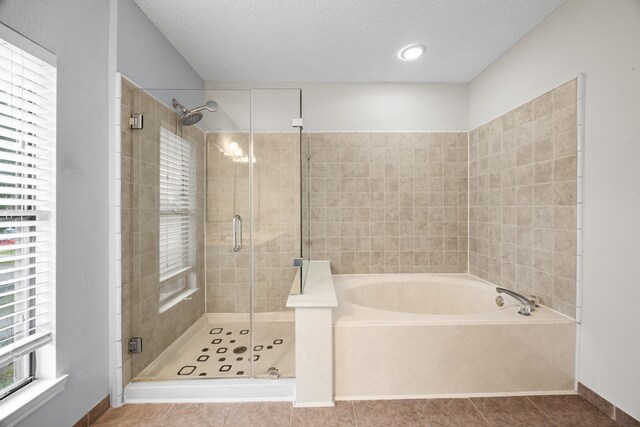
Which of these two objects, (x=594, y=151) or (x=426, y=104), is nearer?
(x=594, y=151)

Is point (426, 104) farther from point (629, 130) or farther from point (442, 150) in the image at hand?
point (629, 130)

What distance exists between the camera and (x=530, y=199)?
192 cm

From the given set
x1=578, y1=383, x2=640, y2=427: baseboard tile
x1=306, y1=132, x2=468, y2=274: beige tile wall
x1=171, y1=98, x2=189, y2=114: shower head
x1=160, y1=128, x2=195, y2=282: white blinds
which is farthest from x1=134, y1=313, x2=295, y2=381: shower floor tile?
x1=578, y1=383, x2=640, y2=427: baseboard tile

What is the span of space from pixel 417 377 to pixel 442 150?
1.97 m

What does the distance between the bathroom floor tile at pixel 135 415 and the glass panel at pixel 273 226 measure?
1.78ft

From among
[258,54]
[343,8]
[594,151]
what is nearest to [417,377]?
[594,151]

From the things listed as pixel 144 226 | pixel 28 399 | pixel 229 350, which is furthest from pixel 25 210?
pixel 229 350

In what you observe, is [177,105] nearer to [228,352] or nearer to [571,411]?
[228,352]

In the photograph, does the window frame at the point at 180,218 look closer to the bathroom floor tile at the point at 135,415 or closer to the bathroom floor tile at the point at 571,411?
the bathroom floor tile at the point at 135,415

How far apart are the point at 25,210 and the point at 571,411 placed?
2.77m

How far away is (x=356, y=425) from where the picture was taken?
1423 millimetres

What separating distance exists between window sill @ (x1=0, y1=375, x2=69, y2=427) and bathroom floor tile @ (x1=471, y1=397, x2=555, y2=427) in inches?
80.3

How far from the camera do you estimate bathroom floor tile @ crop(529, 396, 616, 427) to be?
1.41 m

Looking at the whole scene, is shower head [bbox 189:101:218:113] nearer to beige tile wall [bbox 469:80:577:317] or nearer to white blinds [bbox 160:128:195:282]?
white blinds [bbox 160:128:195:282]
